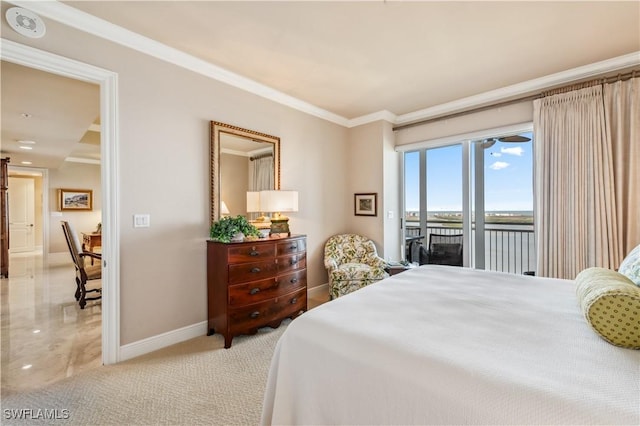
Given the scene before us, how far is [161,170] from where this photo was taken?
262 centimetres

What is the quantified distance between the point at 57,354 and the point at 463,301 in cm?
328

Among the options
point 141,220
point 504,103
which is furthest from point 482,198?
point 141,220

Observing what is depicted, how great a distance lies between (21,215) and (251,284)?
978 cm

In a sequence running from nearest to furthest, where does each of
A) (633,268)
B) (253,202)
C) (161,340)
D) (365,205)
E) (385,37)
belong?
(633,268)
(385,37)
(161,340)
(253,202)
(365,205)

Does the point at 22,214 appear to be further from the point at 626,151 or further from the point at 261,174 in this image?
the point at 626,151

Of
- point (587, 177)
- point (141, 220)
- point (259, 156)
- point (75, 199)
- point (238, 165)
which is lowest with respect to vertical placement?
point (141, 220)

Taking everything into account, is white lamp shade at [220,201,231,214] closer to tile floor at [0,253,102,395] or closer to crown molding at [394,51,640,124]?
tile floor at [0,253,102,395]

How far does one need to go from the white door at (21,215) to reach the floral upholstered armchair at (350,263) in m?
9.60

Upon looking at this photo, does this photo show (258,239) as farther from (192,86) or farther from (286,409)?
(286,409)

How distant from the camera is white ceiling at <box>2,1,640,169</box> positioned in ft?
6.88

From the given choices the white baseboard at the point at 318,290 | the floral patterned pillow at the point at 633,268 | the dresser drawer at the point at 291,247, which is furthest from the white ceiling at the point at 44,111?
the floral patterned pillow at the point at 633,268

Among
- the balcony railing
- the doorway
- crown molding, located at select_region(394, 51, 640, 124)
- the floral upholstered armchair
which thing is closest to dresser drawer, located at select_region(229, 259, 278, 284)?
the floral upholstered armchair

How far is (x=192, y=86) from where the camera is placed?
2.81 meters

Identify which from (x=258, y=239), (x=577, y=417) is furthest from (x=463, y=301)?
(x=258, y=239)
